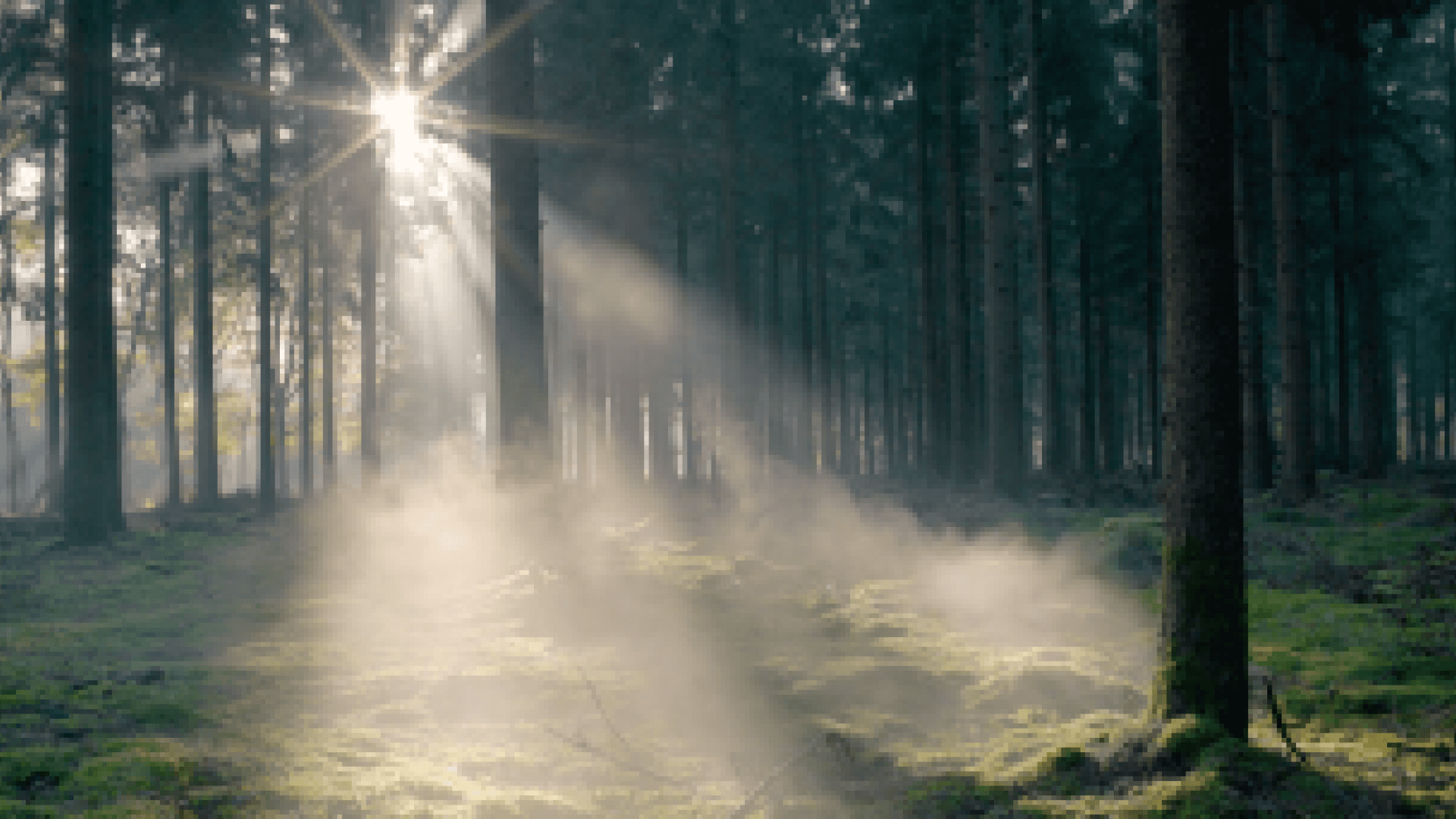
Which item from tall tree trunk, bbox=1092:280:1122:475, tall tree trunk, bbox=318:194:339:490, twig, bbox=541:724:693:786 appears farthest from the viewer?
tall tree trunk, bbox=1092:280:1122:475

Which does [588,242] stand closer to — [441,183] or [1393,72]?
[441,183]

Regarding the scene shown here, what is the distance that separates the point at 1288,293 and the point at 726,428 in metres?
20.8

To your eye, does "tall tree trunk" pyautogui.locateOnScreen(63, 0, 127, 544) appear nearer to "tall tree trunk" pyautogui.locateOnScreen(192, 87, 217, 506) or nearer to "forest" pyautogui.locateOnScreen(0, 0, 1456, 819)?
"forest" pyautogui.locateOnScreen(0, 0, 1456, 819)

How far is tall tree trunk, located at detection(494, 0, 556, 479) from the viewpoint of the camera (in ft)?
Result: 34.6

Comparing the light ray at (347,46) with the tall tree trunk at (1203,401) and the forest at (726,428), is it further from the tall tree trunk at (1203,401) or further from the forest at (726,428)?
the tall tree trunk at (1203,401)

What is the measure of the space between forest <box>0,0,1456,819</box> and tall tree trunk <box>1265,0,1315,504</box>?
0.27 ft

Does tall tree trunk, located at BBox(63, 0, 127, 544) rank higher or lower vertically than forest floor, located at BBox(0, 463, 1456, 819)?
higher

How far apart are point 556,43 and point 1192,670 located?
2637 centimetres

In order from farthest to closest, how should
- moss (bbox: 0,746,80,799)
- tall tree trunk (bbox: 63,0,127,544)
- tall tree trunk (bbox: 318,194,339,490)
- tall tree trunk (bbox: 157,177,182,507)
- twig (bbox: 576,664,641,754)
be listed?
tall tree trunk (bbox: 318,194,339,490) < tall tree trunk (bbox: 157,177,182,507) < tall tree trunk (bbox: 63,0,127,544) < twig (bbox: 576,664,641,754) < moss (bbox: 0,746,80,799)

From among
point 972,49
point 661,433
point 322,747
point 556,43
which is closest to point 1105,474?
point 972,49

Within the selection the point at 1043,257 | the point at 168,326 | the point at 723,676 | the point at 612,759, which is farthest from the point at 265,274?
the point at 612,759

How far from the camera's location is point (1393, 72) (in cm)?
2859

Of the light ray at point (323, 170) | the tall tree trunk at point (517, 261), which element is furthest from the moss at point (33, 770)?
the light ray at point (323, 170)

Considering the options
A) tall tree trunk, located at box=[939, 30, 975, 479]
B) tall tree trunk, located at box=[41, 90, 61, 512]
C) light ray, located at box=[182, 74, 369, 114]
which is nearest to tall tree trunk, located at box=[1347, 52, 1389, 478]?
tall tree trunk, located at box=[939, 30, 975, 479]
